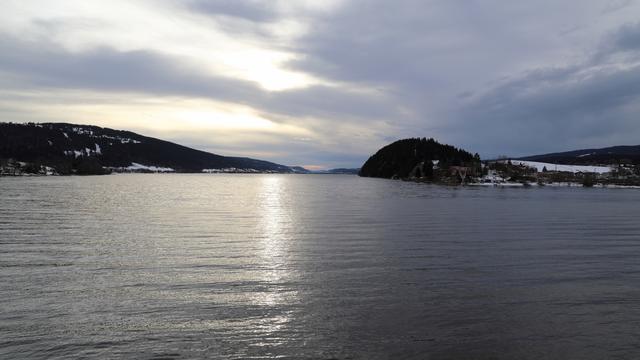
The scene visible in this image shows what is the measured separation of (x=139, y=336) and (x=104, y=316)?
2980 millimetres

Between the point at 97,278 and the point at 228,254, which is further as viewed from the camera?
the point at 228,254

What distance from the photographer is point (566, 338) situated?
615 inches

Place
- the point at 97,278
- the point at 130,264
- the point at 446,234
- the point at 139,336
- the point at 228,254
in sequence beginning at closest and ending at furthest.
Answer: the point at 139,336, the point at 97,278, the point at 130,264, the point at 228,254, the point at 446,234

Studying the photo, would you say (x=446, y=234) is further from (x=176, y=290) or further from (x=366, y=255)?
(x=176, y=290)

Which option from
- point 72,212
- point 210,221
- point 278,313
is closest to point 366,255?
point 278,313

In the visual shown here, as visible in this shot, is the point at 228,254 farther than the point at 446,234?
No

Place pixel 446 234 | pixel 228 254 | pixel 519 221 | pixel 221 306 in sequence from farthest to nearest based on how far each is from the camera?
1. pixel 519 221
2. pixel 446 234
3. pixel 228 254
4. pixel 221 306

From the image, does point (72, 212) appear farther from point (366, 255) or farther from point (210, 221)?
point (366, 255)

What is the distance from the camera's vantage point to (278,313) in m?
18.0

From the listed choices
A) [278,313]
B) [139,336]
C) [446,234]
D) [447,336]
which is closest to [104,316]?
[139,336]

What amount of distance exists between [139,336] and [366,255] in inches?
716

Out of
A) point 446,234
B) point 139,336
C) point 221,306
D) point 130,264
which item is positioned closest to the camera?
point 139,336

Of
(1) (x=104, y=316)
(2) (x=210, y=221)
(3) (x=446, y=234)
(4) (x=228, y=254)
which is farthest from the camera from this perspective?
(2) (x=210, y=221)

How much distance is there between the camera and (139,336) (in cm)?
1530
